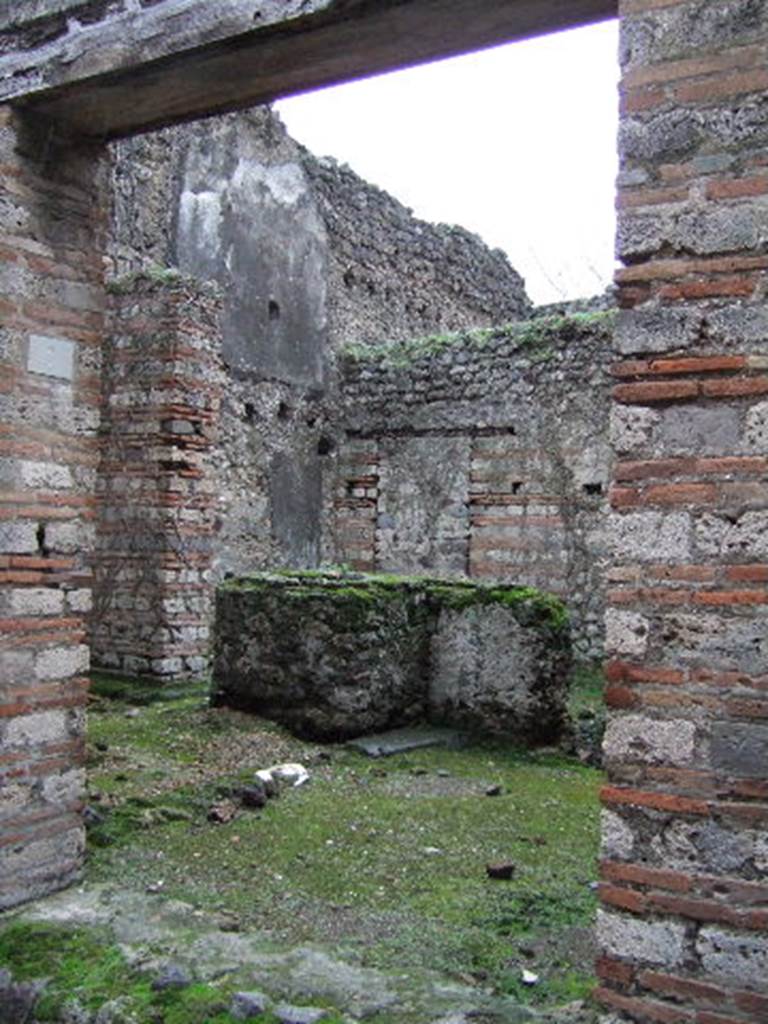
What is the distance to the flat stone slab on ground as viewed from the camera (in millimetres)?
6411

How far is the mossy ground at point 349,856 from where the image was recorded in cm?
348

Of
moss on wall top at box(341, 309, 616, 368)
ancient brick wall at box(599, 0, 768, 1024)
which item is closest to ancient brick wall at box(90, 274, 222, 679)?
moss on wall top at box(341, 309, 616, 368)

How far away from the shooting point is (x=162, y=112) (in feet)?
13.4

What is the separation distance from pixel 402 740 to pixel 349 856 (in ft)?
6.77

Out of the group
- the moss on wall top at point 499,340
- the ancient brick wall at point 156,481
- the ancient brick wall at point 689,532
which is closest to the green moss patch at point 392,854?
the ancient brick wall at point 689,532

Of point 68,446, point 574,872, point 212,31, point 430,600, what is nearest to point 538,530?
point 430,600

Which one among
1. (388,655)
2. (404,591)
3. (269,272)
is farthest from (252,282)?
(388,655)

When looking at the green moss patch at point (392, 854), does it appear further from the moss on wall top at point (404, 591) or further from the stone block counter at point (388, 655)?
the moss on wall top at point (404, 591)

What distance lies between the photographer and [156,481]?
8414 mm

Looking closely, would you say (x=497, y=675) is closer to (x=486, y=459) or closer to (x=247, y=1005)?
(x=247, y=1005)

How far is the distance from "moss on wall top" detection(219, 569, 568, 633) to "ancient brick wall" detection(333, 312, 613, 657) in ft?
10.8

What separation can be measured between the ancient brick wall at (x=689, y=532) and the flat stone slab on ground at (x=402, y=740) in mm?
3690

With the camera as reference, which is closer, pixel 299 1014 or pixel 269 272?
pixel 299 1014

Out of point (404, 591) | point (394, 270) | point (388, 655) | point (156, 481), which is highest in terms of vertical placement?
point (394, 270)
